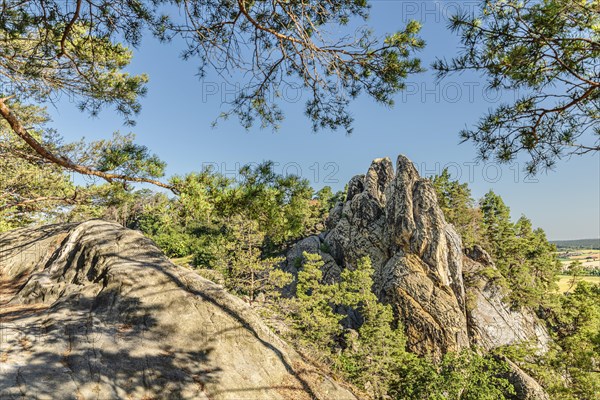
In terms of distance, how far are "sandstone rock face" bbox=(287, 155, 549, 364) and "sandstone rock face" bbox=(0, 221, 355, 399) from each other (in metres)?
16.4

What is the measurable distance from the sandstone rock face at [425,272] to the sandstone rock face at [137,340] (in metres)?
16.4

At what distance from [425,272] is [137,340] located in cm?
2061

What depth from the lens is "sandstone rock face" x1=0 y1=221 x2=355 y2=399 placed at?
3406 mm

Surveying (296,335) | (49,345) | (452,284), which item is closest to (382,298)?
(452,284)

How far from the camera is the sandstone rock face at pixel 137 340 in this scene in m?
3.41

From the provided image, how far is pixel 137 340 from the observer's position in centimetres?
412

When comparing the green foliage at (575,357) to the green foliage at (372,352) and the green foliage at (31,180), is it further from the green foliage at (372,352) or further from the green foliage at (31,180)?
the green foliage at (31,180)

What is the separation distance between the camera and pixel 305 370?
4977 mm

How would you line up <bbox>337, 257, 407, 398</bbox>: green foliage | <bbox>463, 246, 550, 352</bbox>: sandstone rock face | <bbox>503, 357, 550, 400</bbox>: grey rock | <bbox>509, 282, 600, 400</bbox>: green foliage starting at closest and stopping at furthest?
<bbox>337, 257, 407, 398</bbox>: green foliage < <bbox>509, 282, 600, 400</bbox>: green foliage < <bbox>503, 357, 550, 400</bbox>: grey rock < <bbox>463, 246, 550, 352</bbox>: sandstone rock face

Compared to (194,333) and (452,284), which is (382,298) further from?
(194,333)

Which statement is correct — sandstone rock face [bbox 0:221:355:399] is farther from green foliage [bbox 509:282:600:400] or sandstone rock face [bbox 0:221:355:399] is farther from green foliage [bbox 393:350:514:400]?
green foliage [bbox 509:282:600:400]

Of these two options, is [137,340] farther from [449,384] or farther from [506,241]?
[506,241]

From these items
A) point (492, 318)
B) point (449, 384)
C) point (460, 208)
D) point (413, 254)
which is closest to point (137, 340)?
point (449, 384)

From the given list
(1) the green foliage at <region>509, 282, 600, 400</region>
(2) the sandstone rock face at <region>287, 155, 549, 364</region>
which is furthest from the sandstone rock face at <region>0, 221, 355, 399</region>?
(1) the green foliage at <region>509, 282, 600, 400</region>
